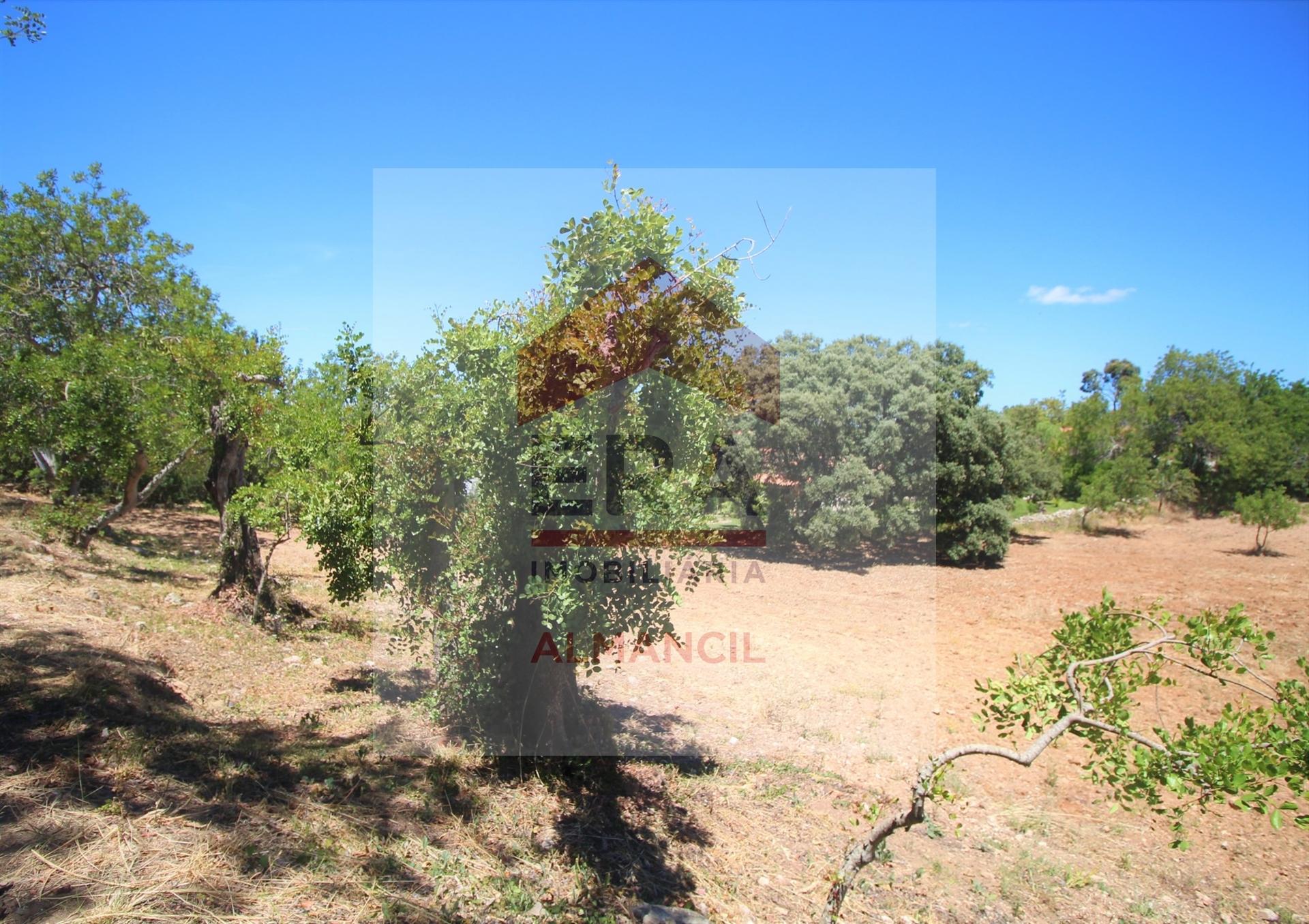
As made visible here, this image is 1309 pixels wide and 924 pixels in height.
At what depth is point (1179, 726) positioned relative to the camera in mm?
3162

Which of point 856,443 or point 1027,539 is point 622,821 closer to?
point 856,443

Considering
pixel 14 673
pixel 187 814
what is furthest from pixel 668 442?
pixel 14 673

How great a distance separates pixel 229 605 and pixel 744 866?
7.93 meters

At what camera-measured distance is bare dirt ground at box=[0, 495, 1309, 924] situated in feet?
12.9

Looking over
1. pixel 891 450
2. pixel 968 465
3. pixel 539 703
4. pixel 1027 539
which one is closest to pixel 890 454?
pixel 891 450

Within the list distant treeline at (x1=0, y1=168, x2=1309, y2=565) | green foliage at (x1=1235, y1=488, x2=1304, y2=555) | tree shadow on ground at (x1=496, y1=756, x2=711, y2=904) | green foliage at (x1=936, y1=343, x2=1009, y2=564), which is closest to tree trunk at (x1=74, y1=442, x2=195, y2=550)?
distant treeline at (x1=0, y1=168, x2=1309, y2=565)

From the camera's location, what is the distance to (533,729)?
19.9 ft

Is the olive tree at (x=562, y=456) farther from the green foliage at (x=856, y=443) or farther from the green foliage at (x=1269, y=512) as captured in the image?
the green foliage at (x=1269, y=512)

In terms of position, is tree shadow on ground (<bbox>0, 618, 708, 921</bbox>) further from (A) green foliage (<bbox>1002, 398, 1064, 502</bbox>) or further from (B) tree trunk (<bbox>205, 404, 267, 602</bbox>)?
(A) green foliage (<bbox>1002, 398, 1064, 502</bbox>)

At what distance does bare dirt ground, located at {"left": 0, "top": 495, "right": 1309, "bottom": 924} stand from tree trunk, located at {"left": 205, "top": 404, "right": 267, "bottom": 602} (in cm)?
58

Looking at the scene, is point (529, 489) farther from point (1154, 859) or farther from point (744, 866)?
point (1154, 859)

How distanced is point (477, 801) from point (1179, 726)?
4631mm

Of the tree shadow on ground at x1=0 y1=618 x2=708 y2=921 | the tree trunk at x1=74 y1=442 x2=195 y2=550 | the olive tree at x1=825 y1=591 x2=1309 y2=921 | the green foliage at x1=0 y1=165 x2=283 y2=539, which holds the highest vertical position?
the green foliage at x1=0 y1=165 x2=283 y2=539

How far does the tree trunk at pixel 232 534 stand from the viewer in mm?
9453
